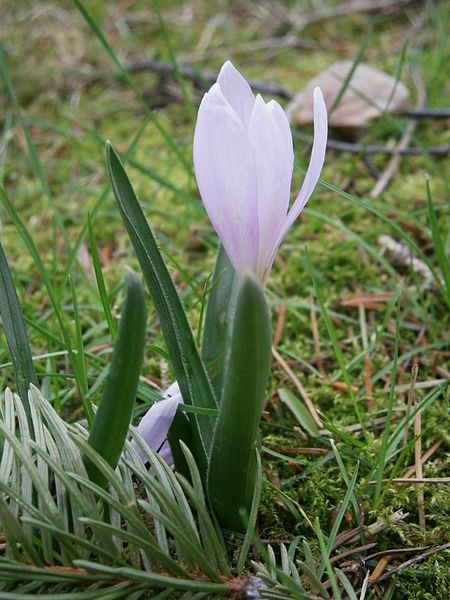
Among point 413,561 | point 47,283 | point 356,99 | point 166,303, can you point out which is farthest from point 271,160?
point 356,99

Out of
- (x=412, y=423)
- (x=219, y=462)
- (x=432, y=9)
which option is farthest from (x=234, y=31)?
(x=219, y=462)

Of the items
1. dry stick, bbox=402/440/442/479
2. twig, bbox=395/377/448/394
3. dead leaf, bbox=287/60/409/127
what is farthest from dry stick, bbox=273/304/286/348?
dead leaf, bbox=287/60/409/127

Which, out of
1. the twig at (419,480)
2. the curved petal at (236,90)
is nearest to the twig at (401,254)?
the twig at (419,480)

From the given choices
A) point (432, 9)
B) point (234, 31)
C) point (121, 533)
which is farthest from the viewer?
point (234, 31)

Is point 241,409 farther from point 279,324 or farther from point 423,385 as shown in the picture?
point 279,324

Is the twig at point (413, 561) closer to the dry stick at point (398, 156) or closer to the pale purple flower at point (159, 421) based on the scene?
the pale purple flower at point (159, 421)

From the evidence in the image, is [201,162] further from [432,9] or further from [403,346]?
[432,9]

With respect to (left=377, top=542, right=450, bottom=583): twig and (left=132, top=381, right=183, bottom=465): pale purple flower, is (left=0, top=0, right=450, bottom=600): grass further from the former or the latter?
(left=132, top=381, right=183, bottom=465): pale purple flower
